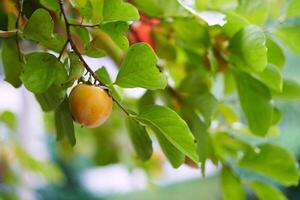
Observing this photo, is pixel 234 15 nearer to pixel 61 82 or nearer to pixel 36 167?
pixel 61 82

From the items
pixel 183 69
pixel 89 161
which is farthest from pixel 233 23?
pixel 89 161

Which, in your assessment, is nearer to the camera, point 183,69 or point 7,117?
point 183,69

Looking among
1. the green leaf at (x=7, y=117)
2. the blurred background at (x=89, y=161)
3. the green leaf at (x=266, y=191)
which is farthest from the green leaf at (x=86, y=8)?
the green leaf at (x=7, y=117)

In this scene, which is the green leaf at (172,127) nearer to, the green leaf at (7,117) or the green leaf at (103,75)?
the green leaf at (103,75)

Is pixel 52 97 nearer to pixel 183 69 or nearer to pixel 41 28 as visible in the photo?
pixel 41 28

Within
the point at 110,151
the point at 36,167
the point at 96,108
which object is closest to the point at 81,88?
the point at 96,108
